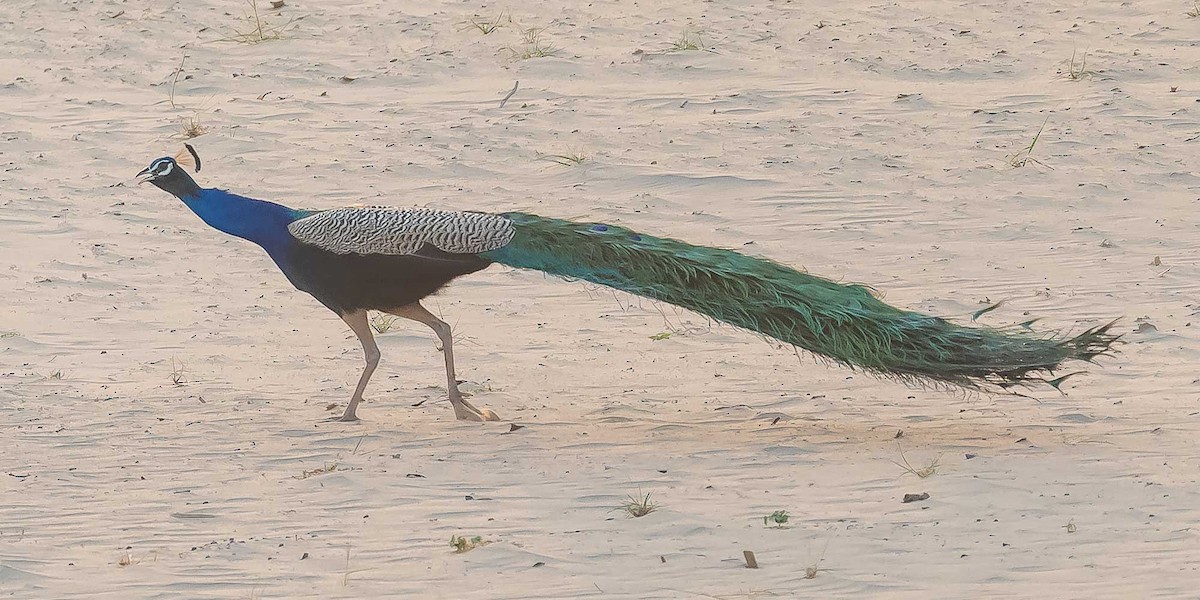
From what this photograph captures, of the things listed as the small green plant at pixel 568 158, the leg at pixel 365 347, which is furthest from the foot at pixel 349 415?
the small green plant at pixel 568 158

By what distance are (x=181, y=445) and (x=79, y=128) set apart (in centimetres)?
512

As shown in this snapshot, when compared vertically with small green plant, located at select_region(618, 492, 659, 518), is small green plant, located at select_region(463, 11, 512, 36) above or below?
below

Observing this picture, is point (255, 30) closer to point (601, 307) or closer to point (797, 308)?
point (601, 307)

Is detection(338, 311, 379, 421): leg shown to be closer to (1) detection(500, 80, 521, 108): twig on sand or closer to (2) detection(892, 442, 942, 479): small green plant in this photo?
(2) detection(892, 442, 942, 479): small green plant

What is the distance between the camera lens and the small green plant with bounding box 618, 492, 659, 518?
5.39m

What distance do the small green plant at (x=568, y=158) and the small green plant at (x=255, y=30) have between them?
288 centimetres

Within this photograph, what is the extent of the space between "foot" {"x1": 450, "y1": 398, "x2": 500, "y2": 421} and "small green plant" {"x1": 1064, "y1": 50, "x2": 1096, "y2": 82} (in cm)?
620

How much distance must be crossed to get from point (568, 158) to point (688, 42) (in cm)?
212

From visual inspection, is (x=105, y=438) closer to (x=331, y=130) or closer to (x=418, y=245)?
(x=418, y=245)

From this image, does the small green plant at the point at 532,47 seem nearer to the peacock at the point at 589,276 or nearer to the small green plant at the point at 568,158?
the small green plant at the point at 568,158

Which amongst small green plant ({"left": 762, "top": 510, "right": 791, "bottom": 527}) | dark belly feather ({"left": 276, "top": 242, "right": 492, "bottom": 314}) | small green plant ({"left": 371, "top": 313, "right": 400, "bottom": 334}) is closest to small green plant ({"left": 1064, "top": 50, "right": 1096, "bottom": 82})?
small green plant ({"left": 371, "top": 313, "right": 400, "bottom": 334})

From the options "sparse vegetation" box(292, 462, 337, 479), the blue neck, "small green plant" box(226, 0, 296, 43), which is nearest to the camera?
"sparse vegetation" box(292, 462, 337, 479)

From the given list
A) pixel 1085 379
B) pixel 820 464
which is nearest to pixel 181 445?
pixel 820 464

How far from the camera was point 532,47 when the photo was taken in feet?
39.4
